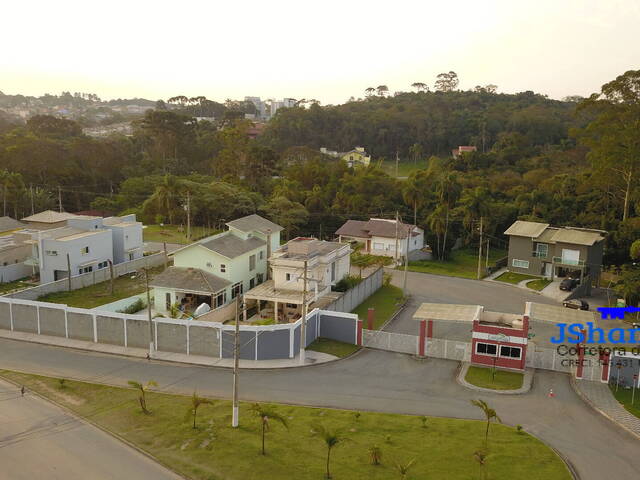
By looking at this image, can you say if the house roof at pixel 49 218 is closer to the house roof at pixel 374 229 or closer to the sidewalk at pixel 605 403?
the house roof at pixel 374 229

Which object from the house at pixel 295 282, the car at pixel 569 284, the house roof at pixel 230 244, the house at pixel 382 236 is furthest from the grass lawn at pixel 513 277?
the house roof at pixel 230 244

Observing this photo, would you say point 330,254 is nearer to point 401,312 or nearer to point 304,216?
point 401,312

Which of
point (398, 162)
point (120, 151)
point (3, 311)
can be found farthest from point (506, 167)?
point (3, 311)

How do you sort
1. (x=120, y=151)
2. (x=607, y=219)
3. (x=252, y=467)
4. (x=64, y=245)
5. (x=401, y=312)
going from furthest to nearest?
(x=120, y=151), (x=607, y=219), (x=64, y=245), (x=401, y=312), (x=252, y=467)

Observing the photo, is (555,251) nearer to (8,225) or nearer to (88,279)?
(88,279)

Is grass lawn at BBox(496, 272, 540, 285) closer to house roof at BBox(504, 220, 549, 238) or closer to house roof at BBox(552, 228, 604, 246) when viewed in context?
house roof at BBox(504, 220, 549, 238)

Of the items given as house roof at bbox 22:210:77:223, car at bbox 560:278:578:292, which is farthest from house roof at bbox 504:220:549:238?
house roof at bbox 22:210:77:223
